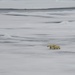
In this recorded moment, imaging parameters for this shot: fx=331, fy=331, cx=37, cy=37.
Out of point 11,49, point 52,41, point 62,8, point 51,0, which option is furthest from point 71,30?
point 51,0

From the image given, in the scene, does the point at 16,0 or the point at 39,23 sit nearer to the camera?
the point at 39,23

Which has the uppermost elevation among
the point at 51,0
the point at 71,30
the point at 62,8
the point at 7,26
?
the point at 51,0

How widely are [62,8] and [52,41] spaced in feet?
22.3

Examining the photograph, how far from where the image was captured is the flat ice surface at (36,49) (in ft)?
13.4

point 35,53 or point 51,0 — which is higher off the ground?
point 51,0

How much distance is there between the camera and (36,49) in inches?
210

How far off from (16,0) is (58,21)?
8107mm

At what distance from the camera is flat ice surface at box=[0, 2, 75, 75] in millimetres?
4078

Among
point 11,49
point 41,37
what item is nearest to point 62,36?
point 41,37

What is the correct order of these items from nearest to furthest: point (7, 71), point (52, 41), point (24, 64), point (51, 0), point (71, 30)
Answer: point (7, 71), point (24, 64), point (52, 41), point (71, 30), point (51, 0)

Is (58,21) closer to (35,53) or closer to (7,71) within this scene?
(35,53)

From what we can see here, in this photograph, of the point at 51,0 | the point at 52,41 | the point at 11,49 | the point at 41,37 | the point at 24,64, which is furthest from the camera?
the point at 51,0

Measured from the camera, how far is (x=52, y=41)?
6102 mm

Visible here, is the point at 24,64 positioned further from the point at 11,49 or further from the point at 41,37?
the point at 41,37
